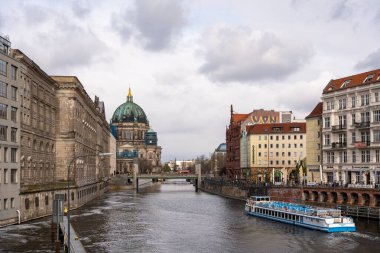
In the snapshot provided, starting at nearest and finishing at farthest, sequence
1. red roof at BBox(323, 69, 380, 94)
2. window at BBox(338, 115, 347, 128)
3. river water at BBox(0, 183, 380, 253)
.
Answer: river water at BBox(0, 183, 380, 253), red roof at BBox(323, 69, 380, 94), window at BBox(338, 115, 347, 128)

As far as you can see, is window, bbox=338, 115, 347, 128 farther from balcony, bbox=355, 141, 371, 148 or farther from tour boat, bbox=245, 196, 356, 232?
tour boat, bbox=245, 196, 356, 232

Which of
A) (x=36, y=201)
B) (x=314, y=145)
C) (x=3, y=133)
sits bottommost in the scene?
(x=36, y=201)

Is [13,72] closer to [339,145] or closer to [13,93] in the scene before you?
[13,93]

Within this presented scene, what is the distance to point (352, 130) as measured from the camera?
9944cm

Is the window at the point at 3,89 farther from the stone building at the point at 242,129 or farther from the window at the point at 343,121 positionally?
the stone building at the point at 242,129

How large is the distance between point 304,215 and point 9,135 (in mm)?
43961

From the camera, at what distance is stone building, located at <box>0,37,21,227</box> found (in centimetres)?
6969

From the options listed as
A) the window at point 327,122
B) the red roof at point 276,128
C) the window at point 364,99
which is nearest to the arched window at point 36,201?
the window at point 327,122

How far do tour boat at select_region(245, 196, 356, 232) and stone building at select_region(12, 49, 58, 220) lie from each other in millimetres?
36452

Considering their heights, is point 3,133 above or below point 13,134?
below

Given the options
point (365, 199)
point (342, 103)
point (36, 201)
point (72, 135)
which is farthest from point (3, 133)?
point (342, 103)

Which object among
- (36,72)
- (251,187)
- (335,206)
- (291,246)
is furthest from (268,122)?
(291,246)

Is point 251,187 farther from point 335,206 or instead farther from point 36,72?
point 36,72

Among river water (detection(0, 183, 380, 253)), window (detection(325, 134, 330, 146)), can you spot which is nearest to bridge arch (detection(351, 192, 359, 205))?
river water (detection(0, 183, 380, 253))
